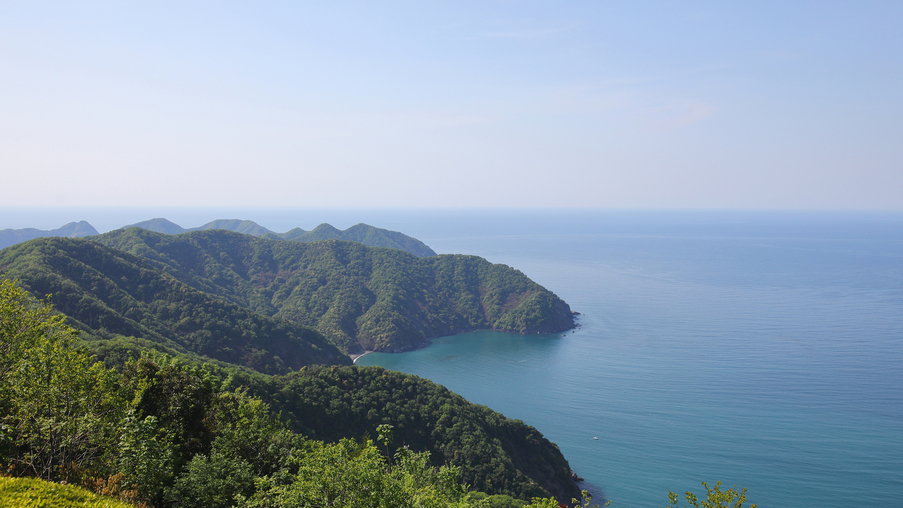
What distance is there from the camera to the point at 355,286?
16375cm

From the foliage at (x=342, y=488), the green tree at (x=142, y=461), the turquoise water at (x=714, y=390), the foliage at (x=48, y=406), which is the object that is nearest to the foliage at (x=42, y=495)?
the foliage at (x=48, y=406)

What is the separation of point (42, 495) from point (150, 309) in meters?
106

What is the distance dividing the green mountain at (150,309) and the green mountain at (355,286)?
26671mm

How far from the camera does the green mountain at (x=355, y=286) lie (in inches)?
5684

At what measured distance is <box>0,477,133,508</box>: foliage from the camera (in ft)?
36.8

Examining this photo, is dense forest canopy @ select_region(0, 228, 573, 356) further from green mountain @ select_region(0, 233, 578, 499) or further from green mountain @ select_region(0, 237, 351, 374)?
green mountain @ select_region(0, 233, 578, 499)

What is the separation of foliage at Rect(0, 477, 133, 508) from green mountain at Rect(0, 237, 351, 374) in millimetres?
79610

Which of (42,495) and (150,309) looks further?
(150,309)

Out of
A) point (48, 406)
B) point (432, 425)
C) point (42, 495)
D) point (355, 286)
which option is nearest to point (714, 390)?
point (432, 425)

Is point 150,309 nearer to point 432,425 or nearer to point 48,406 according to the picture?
point 432,425

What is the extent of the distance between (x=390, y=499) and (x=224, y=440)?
12.5 meters

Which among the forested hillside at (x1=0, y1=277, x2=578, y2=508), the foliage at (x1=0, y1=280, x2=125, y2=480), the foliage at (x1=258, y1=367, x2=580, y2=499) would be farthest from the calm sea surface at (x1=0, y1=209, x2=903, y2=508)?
the foliage at (x1=0, y1=280, x2=125, y2=480)

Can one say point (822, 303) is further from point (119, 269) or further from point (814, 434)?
point (119, 269)

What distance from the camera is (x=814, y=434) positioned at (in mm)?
75562
